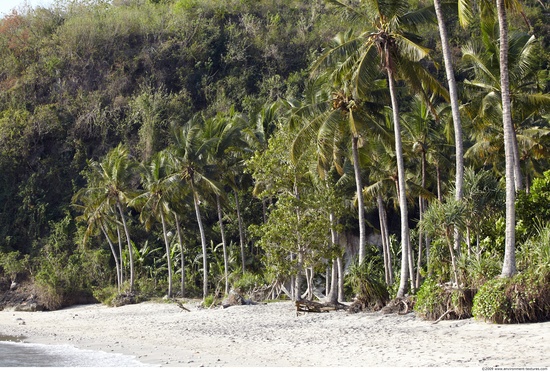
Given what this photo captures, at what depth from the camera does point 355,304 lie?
74.0ft

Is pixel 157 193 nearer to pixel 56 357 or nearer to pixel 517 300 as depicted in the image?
pixel 56 357

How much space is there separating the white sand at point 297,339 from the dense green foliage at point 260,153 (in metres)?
1.42

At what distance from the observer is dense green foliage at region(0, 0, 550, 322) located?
70.5 feet

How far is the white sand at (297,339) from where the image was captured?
42.4 feet

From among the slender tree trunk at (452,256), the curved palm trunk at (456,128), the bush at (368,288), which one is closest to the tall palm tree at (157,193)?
the bush at (368,288)

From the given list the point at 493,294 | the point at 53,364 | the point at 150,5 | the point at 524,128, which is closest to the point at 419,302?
the point at 493,294

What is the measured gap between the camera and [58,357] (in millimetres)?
18312

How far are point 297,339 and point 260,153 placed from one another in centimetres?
1572

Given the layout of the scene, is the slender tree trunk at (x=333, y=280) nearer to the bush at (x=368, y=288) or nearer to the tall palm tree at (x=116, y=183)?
the bush at (x=368, y=288)

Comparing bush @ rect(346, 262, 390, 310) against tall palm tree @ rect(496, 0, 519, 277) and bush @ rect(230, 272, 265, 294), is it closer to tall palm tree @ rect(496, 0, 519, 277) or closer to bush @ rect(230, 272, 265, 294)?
tall palm tree @ rect(496, 0, 519, 277)

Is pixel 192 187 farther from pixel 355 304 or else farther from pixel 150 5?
pixel 150 5

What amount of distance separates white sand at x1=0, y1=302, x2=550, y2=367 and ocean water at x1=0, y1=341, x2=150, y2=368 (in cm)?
55

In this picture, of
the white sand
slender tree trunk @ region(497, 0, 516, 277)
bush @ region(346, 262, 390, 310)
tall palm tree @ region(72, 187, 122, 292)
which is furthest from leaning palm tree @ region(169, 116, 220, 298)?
slender tree trunk @ region(497, 0, 516, 277)

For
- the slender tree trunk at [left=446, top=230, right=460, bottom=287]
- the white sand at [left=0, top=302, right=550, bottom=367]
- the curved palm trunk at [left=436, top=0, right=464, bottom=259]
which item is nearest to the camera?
the white sand at [left=0, top=302, right=550, bottom=367]
